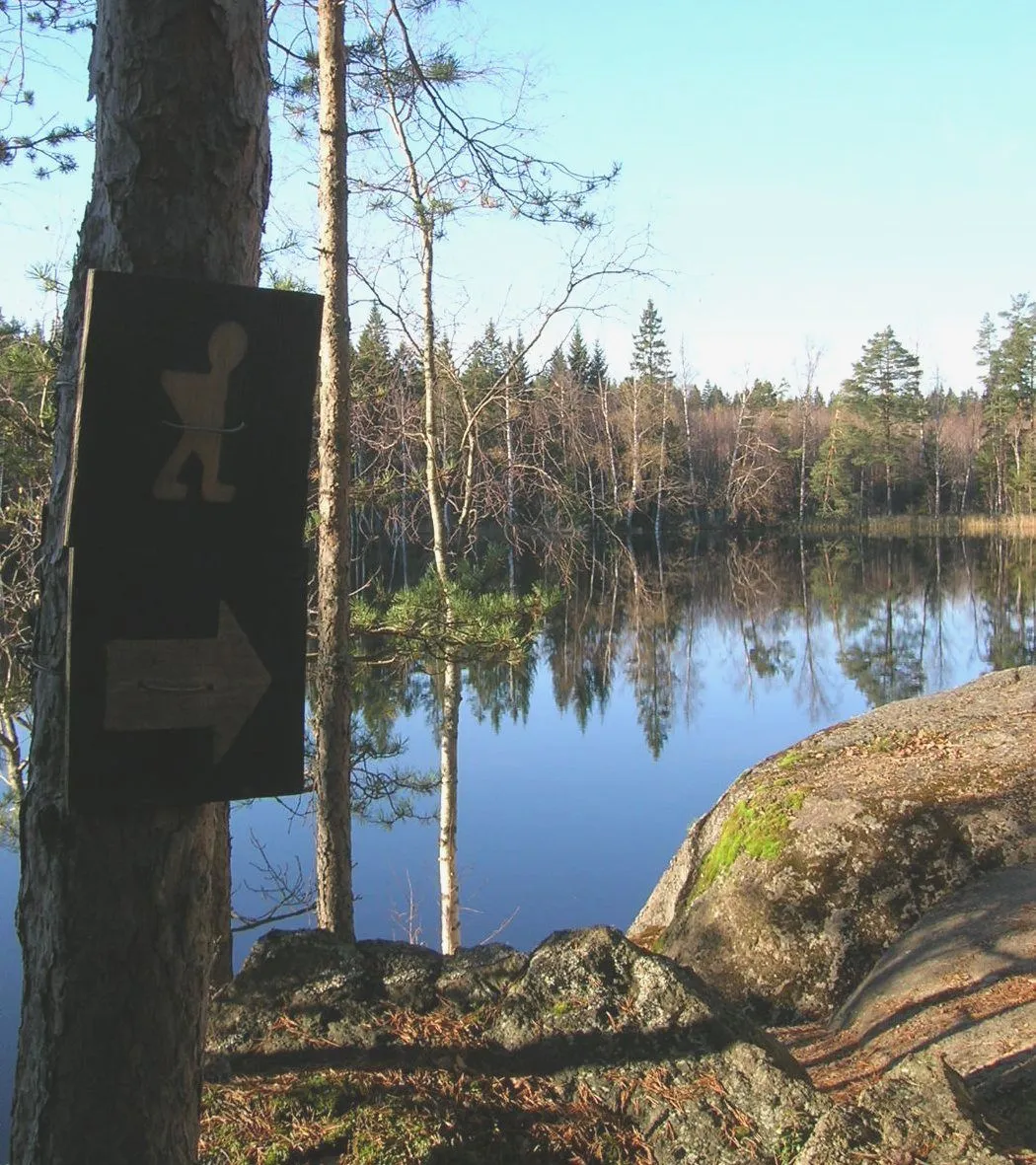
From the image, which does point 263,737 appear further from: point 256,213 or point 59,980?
point 256,213

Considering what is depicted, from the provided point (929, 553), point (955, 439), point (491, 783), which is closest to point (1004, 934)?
point (491, 783)

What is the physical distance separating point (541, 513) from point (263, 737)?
724cm

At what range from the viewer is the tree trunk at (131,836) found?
1711mm

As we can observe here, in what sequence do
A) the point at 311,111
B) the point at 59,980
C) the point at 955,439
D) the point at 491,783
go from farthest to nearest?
the point at 955,439, the point at 491,783, the point at 311,111, the point at 59,980

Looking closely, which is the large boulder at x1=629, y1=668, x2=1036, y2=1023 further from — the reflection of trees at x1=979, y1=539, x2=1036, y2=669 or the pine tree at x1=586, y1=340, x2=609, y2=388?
the pine tree at x1=586, y1=340, x2=609, y2=388

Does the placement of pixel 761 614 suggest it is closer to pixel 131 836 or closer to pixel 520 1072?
pixel 520 1072

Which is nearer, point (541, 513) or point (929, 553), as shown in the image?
point (541, 513)

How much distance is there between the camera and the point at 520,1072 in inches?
103

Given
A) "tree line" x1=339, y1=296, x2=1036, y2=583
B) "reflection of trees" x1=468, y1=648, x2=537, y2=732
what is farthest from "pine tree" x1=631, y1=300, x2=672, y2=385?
"reflection of trees" x1=468, y1=648, x2=537, y2=732

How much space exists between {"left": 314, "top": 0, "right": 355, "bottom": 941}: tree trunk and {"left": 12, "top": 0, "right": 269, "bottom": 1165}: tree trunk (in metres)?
3.53

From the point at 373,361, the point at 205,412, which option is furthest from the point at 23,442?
the point at 205,412

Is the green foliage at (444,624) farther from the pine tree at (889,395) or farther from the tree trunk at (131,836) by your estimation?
the pine tree at (889,395)

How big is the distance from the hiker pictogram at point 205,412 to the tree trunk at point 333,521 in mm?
3613

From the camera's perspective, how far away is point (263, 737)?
6.19 ft
